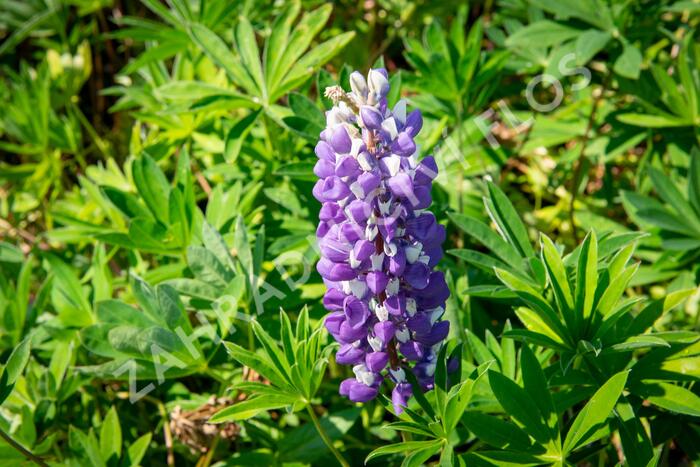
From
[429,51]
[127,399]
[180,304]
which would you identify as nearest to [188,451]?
[127,399]

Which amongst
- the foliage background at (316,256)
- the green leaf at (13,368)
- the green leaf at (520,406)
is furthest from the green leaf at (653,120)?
the green leaf at (13,368)

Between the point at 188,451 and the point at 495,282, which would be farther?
the point at 188,451

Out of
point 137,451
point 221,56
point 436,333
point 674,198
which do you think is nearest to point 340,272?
point 436,333

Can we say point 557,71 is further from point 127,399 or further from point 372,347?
point 127,399

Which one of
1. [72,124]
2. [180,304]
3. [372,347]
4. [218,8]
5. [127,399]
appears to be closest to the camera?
[372,347]

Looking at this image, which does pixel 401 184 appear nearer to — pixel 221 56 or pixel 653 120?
pixel 221 56
